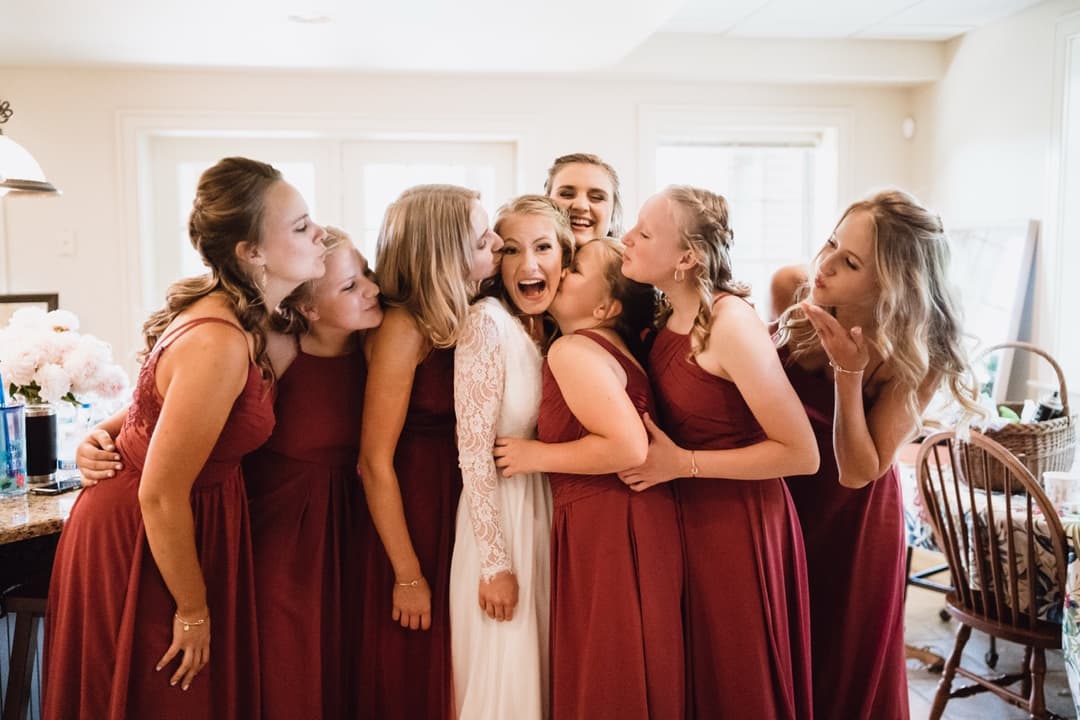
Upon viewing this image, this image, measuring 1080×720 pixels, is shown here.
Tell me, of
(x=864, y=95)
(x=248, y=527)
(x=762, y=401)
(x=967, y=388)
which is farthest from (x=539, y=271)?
(x=864, y=95)

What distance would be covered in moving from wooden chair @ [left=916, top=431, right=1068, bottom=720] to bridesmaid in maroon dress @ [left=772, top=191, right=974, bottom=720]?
2.17 ft

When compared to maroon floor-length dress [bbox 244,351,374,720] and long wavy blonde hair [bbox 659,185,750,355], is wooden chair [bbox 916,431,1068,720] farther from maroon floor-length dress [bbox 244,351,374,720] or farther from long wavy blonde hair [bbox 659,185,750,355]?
maroon floor-length dress [bbox 244,351,374,720]

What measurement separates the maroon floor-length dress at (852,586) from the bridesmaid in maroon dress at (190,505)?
1.24m

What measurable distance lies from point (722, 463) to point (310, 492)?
871mm

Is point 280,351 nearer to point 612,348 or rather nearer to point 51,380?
point 612,348

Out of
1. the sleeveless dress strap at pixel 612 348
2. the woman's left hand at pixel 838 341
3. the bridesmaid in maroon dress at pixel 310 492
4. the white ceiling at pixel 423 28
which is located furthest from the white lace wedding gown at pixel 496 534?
the white ceiling at pixel 423 28

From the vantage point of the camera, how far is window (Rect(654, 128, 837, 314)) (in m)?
5.54

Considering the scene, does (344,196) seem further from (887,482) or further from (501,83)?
(887,482)

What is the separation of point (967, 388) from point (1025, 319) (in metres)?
3.11

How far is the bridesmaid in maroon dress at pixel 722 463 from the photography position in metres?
1.71

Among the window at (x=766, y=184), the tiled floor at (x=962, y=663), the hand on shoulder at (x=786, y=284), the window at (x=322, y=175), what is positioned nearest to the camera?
the tiled floor at (x=962, y=663)

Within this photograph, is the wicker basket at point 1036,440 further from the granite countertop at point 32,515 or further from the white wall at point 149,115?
the white wall at point 149,115

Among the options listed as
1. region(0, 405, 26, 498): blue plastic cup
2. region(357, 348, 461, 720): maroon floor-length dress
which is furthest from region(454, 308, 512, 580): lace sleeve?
region(0, 405, 26, 498): blue plastic cup

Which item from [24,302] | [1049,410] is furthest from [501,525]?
[24,302]
